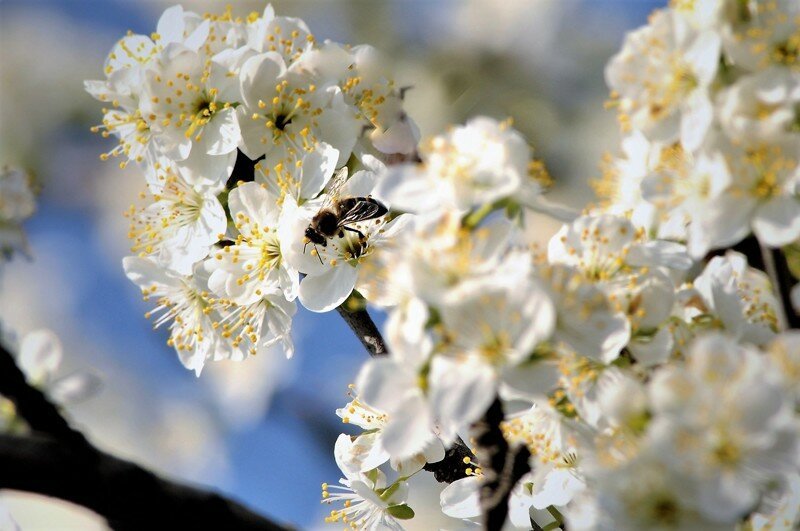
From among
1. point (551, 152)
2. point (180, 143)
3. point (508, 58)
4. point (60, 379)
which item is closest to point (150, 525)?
point (180, 143)

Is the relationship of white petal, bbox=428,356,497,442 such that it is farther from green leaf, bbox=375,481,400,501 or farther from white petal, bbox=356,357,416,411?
green leaf, bbox=375,481,400,501

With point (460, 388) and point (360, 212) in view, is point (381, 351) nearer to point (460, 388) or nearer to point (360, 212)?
point (360, 212)

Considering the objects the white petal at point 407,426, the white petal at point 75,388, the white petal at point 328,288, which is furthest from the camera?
the white petal at point 75,388

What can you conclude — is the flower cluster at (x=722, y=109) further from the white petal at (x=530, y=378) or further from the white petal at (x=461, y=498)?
the white petal at (x=461, y=498)

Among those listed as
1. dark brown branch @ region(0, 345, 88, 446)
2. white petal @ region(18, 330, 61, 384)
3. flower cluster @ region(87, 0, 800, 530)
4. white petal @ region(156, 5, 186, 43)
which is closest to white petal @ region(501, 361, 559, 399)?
flower cluster @ region(87, 0, 800, 530)

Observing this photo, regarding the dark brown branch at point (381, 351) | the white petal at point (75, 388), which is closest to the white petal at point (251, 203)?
the dark brown branch at point (381, 351)

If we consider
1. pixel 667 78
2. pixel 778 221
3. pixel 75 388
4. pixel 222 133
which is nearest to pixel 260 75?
pixel 222 133
